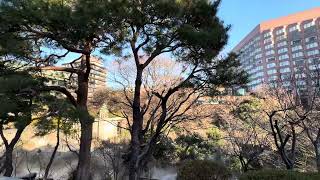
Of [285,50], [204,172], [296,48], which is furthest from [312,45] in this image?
[204,172]

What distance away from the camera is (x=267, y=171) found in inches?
205

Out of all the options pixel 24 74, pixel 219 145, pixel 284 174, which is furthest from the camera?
pixel 219 145

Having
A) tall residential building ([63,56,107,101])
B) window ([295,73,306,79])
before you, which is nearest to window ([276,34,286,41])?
window ([295,73,306,79])

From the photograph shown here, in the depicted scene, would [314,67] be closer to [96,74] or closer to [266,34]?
[266,34]

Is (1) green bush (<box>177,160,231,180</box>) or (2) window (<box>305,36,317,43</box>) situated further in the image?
(2) window (<box>305,36,317,43</box>)

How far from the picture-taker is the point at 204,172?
8.55 m

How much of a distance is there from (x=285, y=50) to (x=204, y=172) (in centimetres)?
547

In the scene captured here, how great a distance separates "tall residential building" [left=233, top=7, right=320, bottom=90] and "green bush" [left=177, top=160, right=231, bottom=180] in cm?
223

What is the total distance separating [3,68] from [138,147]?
345cm

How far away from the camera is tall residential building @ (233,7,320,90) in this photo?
28.6ft

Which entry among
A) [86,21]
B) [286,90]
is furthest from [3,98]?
[286,90]

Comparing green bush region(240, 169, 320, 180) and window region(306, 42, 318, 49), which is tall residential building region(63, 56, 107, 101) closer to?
green bush region(240, 169, 320, 180)

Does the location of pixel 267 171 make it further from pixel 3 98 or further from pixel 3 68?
pixel 3 68

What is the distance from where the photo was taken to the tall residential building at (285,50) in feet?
28.6
